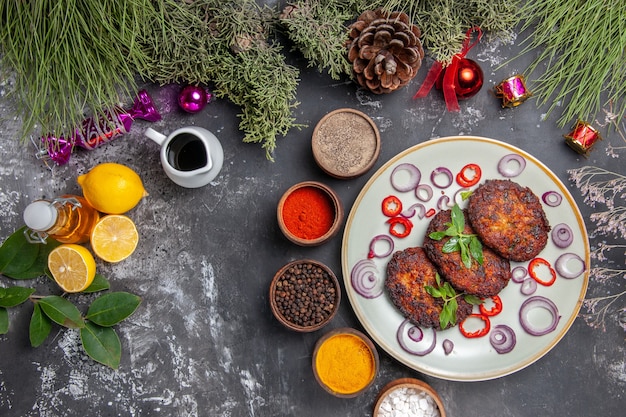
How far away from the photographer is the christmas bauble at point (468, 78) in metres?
1.97

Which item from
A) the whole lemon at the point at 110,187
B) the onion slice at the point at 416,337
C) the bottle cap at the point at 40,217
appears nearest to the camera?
the bottle cap at the point at 40,217

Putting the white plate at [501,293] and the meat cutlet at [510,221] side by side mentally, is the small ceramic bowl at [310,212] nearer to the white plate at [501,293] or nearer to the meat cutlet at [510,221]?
the white plate at [501,293]

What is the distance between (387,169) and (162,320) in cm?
103

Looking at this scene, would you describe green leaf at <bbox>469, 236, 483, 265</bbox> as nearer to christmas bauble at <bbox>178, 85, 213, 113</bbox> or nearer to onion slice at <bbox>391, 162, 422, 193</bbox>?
onion slice at <bbox>391, 162, 422, 193</bbox>

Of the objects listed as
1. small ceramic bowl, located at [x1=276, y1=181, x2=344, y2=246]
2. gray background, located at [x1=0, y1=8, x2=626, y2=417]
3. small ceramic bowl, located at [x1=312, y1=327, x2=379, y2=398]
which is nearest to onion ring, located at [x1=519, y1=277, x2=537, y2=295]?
gray background, located at [x1=0, y1=8, x2=626, y2=417]

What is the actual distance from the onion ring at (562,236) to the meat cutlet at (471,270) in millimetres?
215

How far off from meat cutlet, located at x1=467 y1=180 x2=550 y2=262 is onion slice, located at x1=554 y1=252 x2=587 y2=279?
4.6 inches

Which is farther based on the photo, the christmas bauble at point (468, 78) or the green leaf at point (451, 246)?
the christmas bauble at point (468, 78)

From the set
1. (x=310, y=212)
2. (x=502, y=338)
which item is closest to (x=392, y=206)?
(x=310, y=212)

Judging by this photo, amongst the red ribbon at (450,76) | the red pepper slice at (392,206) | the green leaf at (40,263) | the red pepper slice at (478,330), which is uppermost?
the red ribbon at (450,76)

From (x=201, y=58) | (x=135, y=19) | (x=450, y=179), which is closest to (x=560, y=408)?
(x=450, y=179)

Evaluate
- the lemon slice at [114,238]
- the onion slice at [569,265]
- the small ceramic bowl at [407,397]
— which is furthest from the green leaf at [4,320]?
the onion slice at [569,265]

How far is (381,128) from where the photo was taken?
2053 millimetres

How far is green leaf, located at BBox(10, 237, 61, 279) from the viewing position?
6.51 feet
